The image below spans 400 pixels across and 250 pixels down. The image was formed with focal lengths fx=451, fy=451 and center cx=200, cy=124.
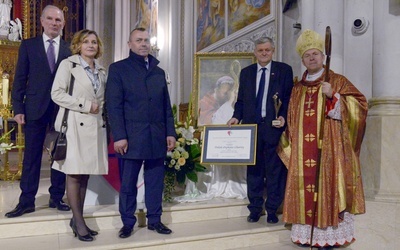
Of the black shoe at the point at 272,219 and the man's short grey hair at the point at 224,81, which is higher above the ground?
the man's short grey hair at the point at 224,81

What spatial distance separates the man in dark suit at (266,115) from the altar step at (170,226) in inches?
11.0

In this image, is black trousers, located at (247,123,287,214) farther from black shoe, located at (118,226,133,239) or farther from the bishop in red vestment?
black shoe, located at (118,226,133,239)

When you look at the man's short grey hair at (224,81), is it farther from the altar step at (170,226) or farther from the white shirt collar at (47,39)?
the white shirt collar at (47,39)

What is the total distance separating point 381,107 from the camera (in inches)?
170

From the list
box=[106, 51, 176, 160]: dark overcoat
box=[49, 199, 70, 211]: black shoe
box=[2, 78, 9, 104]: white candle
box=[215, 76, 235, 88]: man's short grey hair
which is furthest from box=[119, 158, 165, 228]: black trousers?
box=[2, 78, 9, 104]: white candle

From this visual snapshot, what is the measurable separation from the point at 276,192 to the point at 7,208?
258cm

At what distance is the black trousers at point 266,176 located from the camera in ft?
14.0

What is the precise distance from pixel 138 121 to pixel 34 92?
98 cm

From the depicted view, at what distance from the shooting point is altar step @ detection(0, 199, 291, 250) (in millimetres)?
3691

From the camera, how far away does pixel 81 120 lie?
3.58 metres

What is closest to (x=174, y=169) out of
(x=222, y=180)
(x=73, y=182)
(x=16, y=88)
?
(x=222, y=180)

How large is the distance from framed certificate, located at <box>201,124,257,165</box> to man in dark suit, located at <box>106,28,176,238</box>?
30.4 inches

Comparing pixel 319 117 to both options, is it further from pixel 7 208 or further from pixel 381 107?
pixel 7 208

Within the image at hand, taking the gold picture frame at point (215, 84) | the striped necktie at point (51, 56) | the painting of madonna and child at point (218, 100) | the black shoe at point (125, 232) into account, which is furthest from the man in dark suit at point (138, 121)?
the gold picture frame at point (215, 84)
